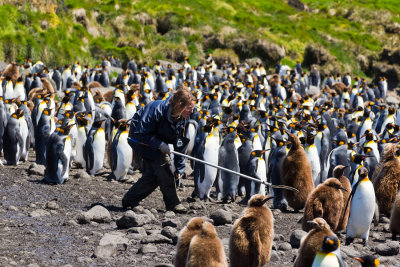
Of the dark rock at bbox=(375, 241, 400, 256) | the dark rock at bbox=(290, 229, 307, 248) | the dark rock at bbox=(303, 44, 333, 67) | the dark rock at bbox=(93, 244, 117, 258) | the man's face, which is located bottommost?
the dark rock at bbox=(375, 241, 400, 256)

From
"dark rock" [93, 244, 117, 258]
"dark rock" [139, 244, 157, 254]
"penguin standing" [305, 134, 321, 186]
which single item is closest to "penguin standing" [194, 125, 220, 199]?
"penguin standing" [305, 134, 321, 186]

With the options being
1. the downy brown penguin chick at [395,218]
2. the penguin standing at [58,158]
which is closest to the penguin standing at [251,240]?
the downy brown penguin chick at [395,218]

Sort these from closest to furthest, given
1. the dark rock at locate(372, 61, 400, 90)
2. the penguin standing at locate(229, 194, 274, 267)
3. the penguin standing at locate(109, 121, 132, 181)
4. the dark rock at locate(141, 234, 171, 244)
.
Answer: the penguin standing at locate(229, 194, 274, 267) → the dark rock at locate(141, 234, 171, 244) → the penguin standing at locate(109, 121, 132, 181) → the dark rock at locate(372, 61, 400, 90)

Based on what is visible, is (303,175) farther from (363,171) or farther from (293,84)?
(293,84)

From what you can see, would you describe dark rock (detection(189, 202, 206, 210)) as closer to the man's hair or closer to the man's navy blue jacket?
the man's navy blue jacket

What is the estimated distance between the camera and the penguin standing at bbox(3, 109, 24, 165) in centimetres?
1123

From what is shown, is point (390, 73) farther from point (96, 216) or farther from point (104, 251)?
point (104, 251)

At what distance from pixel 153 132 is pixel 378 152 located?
631 centimetres

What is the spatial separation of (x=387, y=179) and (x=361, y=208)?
1592mm

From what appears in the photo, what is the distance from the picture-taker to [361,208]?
24.5 feet

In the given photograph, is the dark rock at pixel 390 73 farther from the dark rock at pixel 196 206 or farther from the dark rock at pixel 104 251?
the dark rock at pixel 104 251

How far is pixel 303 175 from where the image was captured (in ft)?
29.5

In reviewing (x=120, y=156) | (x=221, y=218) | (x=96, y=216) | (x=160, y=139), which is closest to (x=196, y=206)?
(x=221, y=218)

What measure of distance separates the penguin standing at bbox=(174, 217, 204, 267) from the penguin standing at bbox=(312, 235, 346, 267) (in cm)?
103
